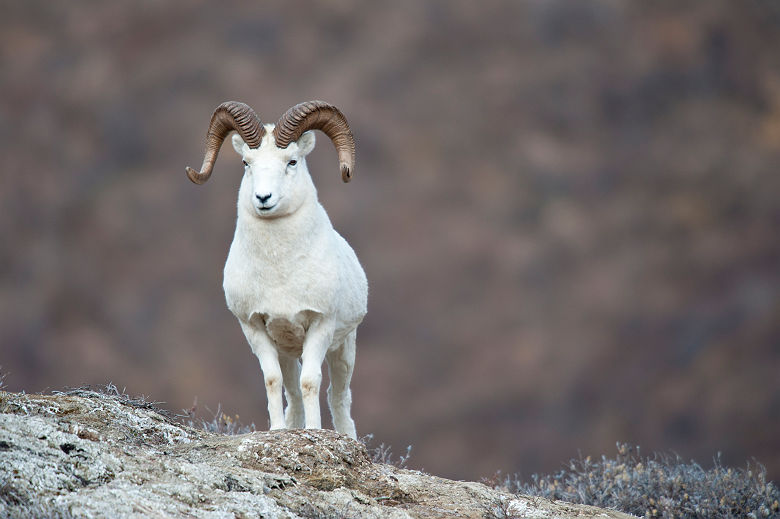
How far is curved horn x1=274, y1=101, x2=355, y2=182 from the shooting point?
6.67 metres

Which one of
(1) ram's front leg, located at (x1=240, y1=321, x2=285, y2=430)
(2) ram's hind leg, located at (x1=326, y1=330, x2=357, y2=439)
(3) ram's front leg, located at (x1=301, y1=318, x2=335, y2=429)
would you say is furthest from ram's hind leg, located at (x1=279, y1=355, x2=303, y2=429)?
(3) ram's front leg, located at (x1=301, y1=318, x2=335, y2=429)

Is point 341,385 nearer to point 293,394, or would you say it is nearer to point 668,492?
point 293,394

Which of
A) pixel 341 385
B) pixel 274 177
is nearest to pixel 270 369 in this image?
pixel 341 385

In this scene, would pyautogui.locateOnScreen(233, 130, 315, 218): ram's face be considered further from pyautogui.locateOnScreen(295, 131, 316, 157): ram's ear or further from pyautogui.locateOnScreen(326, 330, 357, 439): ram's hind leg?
pyautogui.locateOnScreen(326, 330, 357, 439): ram's hind leg

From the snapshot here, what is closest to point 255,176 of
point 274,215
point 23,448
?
point 274,215

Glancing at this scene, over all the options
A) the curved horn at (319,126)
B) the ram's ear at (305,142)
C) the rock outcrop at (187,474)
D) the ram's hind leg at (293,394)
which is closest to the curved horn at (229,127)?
the curved horn at (319,126)

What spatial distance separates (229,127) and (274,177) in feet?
2.15

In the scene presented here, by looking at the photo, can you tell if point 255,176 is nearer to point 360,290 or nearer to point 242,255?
point 242,255

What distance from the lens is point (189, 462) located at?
4984 mm

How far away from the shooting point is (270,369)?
21.8 ft

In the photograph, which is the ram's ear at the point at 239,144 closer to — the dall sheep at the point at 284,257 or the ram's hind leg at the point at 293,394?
the dall sheep at the point at 284,257

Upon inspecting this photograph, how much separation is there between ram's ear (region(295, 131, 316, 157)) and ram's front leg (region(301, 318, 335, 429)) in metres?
1.17

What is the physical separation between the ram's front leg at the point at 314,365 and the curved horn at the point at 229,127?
1.30m

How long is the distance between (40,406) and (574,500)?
12.9ft
